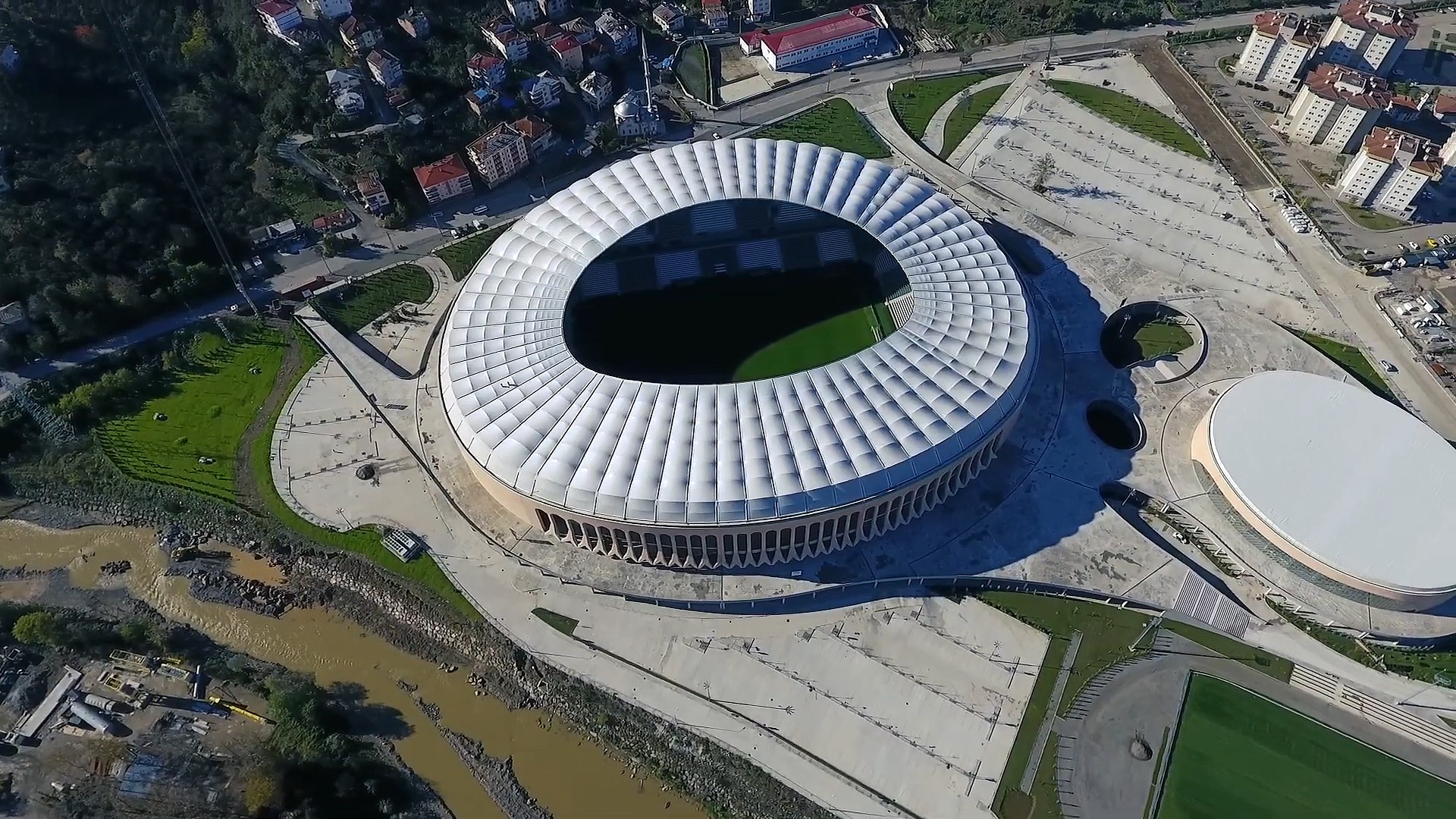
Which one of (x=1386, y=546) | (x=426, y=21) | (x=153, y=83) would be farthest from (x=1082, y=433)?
(x=153, y=83)

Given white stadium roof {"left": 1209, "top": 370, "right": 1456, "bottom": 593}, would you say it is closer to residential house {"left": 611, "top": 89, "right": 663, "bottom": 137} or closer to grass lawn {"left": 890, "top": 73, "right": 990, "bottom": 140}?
grass lawn {"left": 890, "top": 73, "right": 990, "bottom": 140}

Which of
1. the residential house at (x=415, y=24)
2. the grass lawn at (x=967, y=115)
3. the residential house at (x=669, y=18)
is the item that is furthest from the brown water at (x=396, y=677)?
the residential house at (x=669, y=18)

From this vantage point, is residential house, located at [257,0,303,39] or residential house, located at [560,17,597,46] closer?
residential house, located at [257,0,303,39]

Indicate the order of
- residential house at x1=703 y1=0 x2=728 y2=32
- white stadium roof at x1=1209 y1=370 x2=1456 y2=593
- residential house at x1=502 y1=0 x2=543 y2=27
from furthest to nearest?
residential house at x1=703 y1=0 x2=728 y2=32, residential house at x1=502 y1=0 x2=543 y2=27, white stadium roof at x1=1209 y1=370 x2=1456 y2=593

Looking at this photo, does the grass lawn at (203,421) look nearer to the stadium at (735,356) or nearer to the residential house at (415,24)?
the stadium at (735,356)

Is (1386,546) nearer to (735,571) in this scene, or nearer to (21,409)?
(735,571)

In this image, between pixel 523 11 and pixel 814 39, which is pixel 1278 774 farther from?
pixel 523 11

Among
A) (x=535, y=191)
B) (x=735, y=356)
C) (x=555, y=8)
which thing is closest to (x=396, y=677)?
(x=735, y=356)

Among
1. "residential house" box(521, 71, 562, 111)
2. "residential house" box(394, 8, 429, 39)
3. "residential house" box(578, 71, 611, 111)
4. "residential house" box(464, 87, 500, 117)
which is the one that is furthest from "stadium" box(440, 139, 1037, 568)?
"residential house" box(394, 8, 429, 39)
